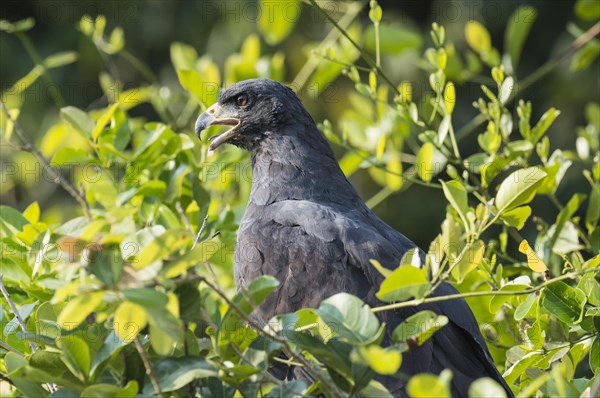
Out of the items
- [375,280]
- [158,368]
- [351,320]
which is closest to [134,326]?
[158,368]

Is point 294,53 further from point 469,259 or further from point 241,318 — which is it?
point 241,318

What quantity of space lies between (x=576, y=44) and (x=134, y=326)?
3058 mm

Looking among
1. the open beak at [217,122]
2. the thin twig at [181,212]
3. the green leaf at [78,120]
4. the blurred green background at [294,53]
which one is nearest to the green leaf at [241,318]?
the thin twig at [181,212]

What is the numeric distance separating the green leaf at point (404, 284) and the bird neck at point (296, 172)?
1.58 metres

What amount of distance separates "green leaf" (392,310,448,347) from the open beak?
1.88 m

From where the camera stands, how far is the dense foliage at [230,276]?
5.38 ft

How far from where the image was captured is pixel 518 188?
2105 mm

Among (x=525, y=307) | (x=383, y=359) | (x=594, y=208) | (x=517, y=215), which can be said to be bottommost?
(x=594, y=208)

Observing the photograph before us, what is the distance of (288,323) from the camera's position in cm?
192

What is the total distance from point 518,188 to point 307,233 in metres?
1.11

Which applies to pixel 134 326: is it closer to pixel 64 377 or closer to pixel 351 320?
pixel 64 377

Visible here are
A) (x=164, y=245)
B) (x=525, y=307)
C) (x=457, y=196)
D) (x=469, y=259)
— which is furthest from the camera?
(x=525, y=307)

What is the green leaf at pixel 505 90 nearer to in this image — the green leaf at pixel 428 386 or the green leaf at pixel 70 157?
the green leaf at pixel 70 157

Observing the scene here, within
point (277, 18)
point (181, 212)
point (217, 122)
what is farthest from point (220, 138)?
point (277, 18)
